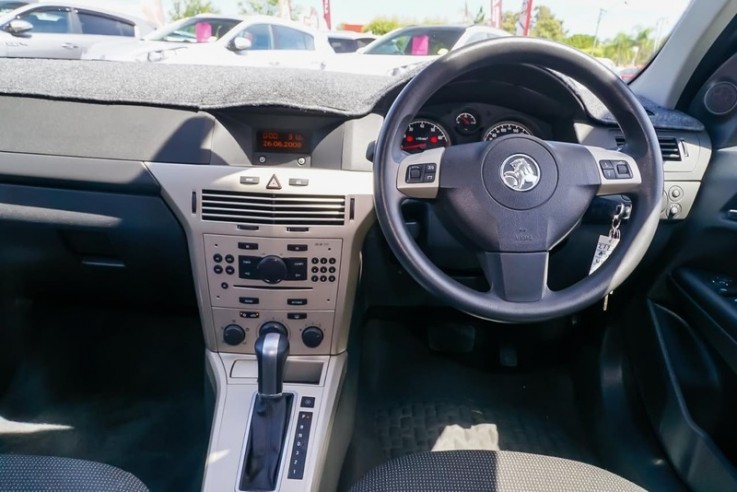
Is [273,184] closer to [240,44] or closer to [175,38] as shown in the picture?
[240,44]

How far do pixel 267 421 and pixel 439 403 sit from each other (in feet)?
2.61

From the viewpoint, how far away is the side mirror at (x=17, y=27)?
5926 mm

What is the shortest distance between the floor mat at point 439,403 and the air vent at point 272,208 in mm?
833

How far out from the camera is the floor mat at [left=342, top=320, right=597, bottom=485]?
1879 mm

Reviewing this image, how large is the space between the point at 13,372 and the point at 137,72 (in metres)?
1.10

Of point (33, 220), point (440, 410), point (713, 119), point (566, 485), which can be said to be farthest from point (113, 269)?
point (713, 119)

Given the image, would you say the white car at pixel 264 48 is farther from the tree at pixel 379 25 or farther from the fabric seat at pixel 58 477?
the tree at pixel 379 25

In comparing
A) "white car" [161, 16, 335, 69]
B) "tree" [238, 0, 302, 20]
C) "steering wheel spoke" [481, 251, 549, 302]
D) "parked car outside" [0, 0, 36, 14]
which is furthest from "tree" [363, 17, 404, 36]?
"steering wheel spoke" [481, 251, 549, 302]

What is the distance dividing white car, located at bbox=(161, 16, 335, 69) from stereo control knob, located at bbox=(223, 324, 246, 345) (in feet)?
13.8

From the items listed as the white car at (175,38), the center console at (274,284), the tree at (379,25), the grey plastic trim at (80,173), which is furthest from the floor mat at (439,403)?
the tree at (379,25)

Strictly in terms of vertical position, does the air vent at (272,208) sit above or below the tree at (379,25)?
above

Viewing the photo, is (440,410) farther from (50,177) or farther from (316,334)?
(50,177)

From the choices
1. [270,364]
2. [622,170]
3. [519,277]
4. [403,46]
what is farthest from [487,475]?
[403,46]

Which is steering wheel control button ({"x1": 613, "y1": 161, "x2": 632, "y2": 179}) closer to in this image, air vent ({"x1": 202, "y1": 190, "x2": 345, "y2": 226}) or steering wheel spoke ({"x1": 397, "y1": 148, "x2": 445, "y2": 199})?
steering wheel spoke ({"x1": 397, "y1": 148, "x2": 445, "y2": 199})
